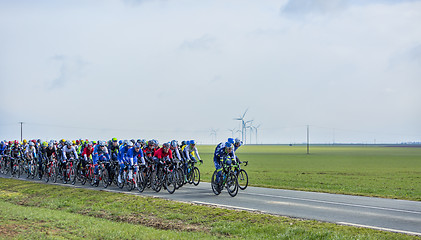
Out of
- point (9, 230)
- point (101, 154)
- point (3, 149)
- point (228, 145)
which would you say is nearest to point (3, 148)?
point (3, 149)

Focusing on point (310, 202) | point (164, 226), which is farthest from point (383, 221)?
point (164, 226)

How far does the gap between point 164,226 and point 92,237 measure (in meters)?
2.21

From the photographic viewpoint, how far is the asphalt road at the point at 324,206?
500 inches

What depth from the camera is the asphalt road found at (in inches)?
500

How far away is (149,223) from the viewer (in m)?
13.4

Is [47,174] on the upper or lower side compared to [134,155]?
lower

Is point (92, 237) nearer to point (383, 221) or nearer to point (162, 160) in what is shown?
point (383, 221)

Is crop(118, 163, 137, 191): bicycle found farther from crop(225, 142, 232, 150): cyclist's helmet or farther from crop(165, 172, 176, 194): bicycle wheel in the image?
crop(225, 142, 232, 150): cyclist's helmet

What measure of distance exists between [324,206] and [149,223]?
19.3ft

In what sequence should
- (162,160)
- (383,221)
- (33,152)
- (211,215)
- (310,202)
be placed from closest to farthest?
1. (383,221)
2. (211,215)
3. (310,202)
4. (162,160)
5. (33,152)

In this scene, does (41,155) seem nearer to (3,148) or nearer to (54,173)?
(54,173)

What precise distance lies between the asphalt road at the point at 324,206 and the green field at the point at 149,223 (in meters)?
1.00

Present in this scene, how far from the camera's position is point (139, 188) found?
69.8 ft

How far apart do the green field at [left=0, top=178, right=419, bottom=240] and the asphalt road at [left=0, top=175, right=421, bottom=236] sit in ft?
3.27
